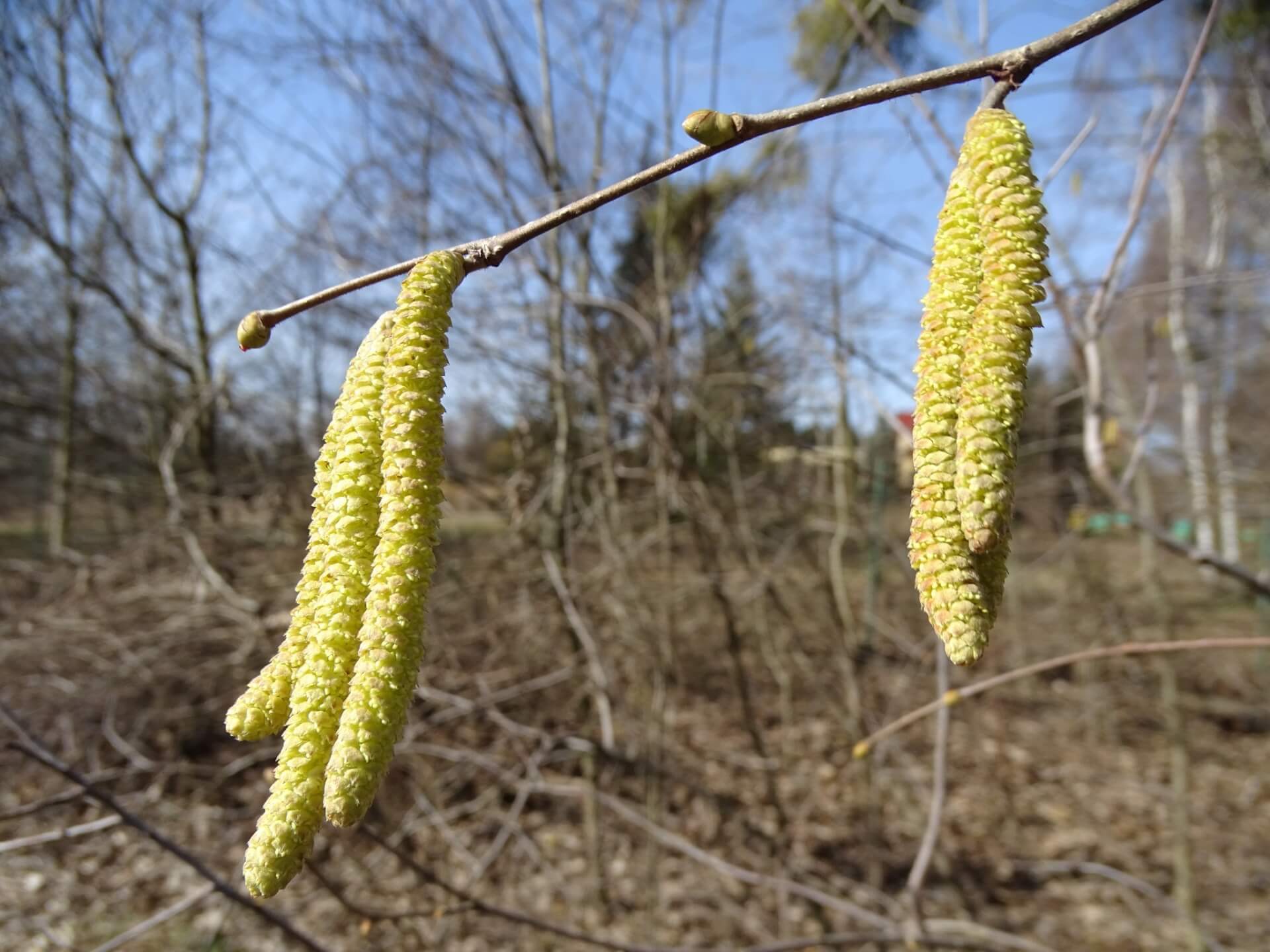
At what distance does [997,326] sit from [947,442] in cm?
8

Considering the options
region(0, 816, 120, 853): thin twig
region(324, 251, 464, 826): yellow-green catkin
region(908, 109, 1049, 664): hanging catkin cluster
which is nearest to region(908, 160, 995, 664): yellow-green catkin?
region(908, 109, 1049, 664): hanging catkin cluster

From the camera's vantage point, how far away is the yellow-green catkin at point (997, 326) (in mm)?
473

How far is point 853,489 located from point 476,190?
238 cm

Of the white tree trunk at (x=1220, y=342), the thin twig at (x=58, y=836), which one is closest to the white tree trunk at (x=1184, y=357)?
the white tree trunk at (x=1220, y=342)

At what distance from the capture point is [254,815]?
3.74m

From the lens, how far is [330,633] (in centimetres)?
55

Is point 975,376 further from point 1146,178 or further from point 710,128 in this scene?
point 1146,178

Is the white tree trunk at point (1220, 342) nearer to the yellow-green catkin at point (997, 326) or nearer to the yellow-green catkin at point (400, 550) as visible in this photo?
the yellow-green catkin at point (997, 326)

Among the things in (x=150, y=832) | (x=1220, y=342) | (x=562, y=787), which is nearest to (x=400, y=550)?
(x=150, y=832)

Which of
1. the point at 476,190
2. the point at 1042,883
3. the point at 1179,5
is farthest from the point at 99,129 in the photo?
the point at 1179,5

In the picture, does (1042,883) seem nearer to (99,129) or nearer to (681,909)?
(681,909)

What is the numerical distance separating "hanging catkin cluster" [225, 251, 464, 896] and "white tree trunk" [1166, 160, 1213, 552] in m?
3.22

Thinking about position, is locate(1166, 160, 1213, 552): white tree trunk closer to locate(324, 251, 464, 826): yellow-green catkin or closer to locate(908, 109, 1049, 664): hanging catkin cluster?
locate(908, 109, 1049, 664): hanging catkin cluster

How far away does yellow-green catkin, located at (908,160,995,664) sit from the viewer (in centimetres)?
46
